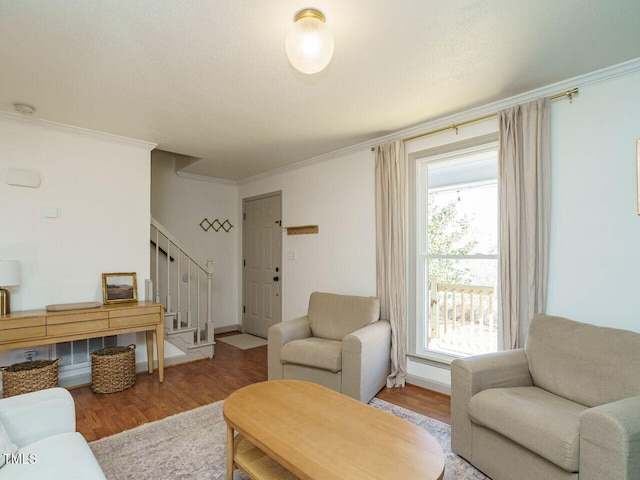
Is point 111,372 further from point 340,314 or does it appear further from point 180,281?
point 340,314

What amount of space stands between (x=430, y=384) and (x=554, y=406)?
1436 mm

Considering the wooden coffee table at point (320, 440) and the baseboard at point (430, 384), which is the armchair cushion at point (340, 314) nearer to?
the baseboard at point (430, 384)

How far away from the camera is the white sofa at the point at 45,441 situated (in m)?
1.25

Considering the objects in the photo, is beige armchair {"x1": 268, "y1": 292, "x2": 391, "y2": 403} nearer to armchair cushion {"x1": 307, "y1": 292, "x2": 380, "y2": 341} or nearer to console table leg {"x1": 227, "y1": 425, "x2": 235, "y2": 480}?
armchair cushion {"x1": 307, "y1": 292, "x2": 380, "y2": 341}

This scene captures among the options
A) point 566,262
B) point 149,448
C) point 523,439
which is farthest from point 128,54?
point 566,262

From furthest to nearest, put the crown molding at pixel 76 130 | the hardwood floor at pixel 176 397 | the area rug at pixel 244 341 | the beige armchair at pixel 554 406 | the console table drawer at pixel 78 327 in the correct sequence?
the area rug at pixel 244 341, the crown molding at pixel 76 130, the console table drawer at pixel 78 327, the hardwood floor at pixel 176 397, the beige armchair at pixel 554 406

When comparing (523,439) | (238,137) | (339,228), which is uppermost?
(238,137)

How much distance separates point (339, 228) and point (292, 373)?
1.69 m

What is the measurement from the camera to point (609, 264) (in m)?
2.17

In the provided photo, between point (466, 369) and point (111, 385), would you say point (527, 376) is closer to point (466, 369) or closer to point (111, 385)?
point (466, 369)

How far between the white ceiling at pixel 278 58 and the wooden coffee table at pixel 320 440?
2.02m

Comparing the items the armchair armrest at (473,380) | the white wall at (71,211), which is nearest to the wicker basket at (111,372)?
the white wall at (71,211)

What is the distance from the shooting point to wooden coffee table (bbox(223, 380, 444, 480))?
4.30ft

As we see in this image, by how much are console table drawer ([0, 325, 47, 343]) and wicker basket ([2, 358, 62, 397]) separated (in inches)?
11.4
